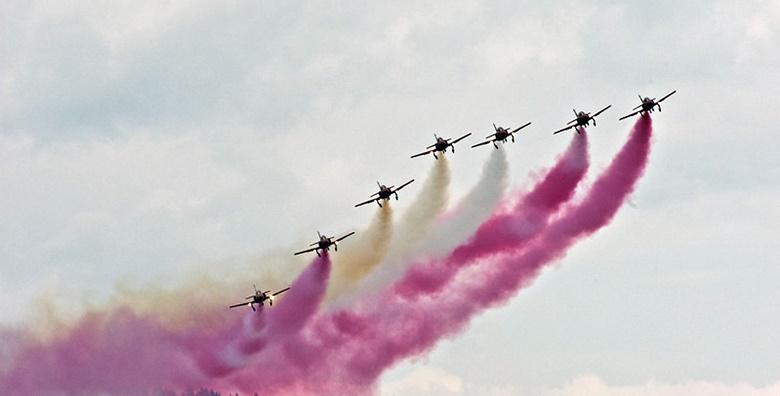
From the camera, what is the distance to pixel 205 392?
136m

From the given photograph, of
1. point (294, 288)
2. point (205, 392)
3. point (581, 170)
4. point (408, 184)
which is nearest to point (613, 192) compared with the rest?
point (581, 170)

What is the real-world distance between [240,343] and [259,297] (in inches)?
162

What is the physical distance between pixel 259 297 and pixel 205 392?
11.5 metres

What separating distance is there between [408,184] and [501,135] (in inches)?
292

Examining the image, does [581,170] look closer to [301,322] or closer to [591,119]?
[591,119]

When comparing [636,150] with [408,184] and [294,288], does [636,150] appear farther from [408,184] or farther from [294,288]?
[294,288]

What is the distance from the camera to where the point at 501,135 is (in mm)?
124812

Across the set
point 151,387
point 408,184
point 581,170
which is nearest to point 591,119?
point 581,170

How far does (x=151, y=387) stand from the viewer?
13850 centimetres

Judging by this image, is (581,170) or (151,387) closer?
(581,170)

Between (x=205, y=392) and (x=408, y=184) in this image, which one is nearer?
(x=408, y=184)

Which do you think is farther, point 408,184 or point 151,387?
point 151,387

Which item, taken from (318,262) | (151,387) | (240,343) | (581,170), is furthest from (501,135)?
(151,387)

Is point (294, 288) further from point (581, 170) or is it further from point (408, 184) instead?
point (581, 170)
